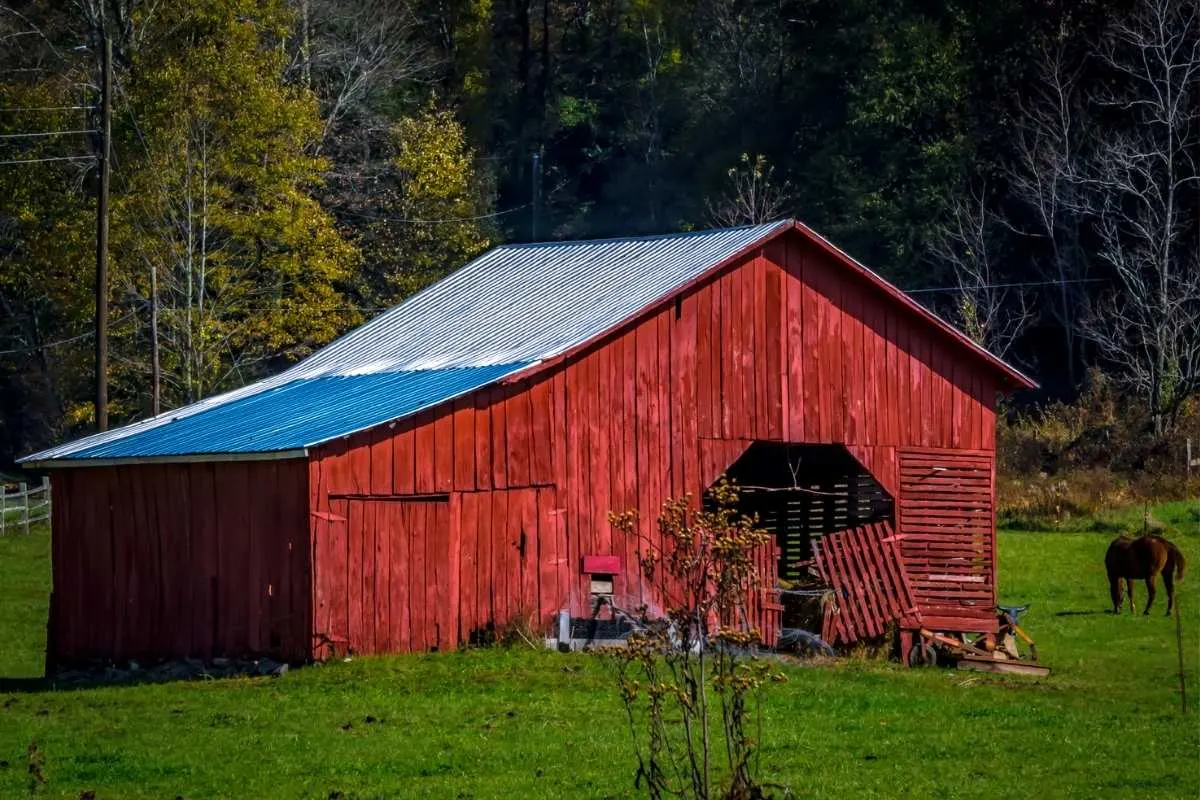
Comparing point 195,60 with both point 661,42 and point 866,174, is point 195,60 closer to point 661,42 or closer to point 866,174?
point 866,174

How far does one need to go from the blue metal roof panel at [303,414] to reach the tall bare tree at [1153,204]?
27.0m

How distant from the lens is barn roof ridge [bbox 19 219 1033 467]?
1043 inches

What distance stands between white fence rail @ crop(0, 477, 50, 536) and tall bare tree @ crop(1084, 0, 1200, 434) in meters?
27.2

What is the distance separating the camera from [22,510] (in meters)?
48.2

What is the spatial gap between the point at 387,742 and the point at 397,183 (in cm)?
4325

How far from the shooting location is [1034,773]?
58.2 feet

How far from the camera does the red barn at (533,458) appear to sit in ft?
→ 83.4

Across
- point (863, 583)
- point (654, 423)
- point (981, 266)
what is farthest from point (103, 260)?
point (981, 266)

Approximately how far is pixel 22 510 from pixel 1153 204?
31839mm

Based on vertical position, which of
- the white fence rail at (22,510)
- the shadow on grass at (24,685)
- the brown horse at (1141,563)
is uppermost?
the white fence rail at (22,510)

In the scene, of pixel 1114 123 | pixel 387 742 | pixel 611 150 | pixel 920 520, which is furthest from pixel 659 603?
pixel 611 150

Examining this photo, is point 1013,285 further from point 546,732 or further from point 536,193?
point 546,732

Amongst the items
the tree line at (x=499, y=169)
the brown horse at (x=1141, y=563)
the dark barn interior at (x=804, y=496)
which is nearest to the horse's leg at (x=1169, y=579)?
the brown horse at (x=1141, y=563)

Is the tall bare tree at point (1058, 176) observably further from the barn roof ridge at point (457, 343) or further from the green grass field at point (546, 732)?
the green grass field at point (546, 732)
